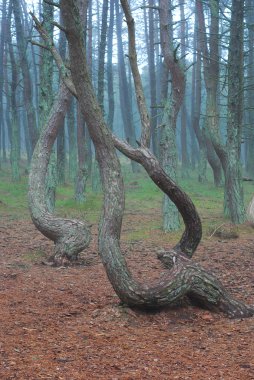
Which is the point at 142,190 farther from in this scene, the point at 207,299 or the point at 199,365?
the point at 199,365

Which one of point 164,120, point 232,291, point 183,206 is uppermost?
point 164,120

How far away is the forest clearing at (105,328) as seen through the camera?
14.7 ft

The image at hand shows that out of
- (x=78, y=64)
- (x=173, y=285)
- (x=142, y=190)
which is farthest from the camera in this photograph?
(x=142, y=190)

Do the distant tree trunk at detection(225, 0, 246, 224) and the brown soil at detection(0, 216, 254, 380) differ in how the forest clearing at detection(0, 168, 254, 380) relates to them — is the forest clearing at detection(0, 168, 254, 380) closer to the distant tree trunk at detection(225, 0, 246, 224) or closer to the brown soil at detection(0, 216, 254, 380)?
the brown soil at detection(0, 216, 254, 380)

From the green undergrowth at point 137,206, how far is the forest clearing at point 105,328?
8.09 ft

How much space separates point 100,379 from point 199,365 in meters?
0.92

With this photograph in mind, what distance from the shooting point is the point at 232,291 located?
24.3ft

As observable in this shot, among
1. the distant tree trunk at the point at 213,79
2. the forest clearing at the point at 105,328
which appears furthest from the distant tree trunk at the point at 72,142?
the forest clearing at the point at 105,328

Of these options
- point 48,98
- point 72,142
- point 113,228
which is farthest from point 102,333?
point 72,142

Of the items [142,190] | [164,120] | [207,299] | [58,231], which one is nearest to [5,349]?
[207,299]

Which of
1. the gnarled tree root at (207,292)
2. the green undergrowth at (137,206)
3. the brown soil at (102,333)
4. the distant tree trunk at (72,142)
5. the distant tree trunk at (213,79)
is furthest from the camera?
the distant tree trunk at (72,142)

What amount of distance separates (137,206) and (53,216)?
8090 mm

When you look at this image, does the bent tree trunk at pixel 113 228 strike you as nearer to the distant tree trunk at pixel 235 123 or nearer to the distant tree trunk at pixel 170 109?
the distant tree trunk at pixel 170 109

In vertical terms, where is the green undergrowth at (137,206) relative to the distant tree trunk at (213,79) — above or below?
below
